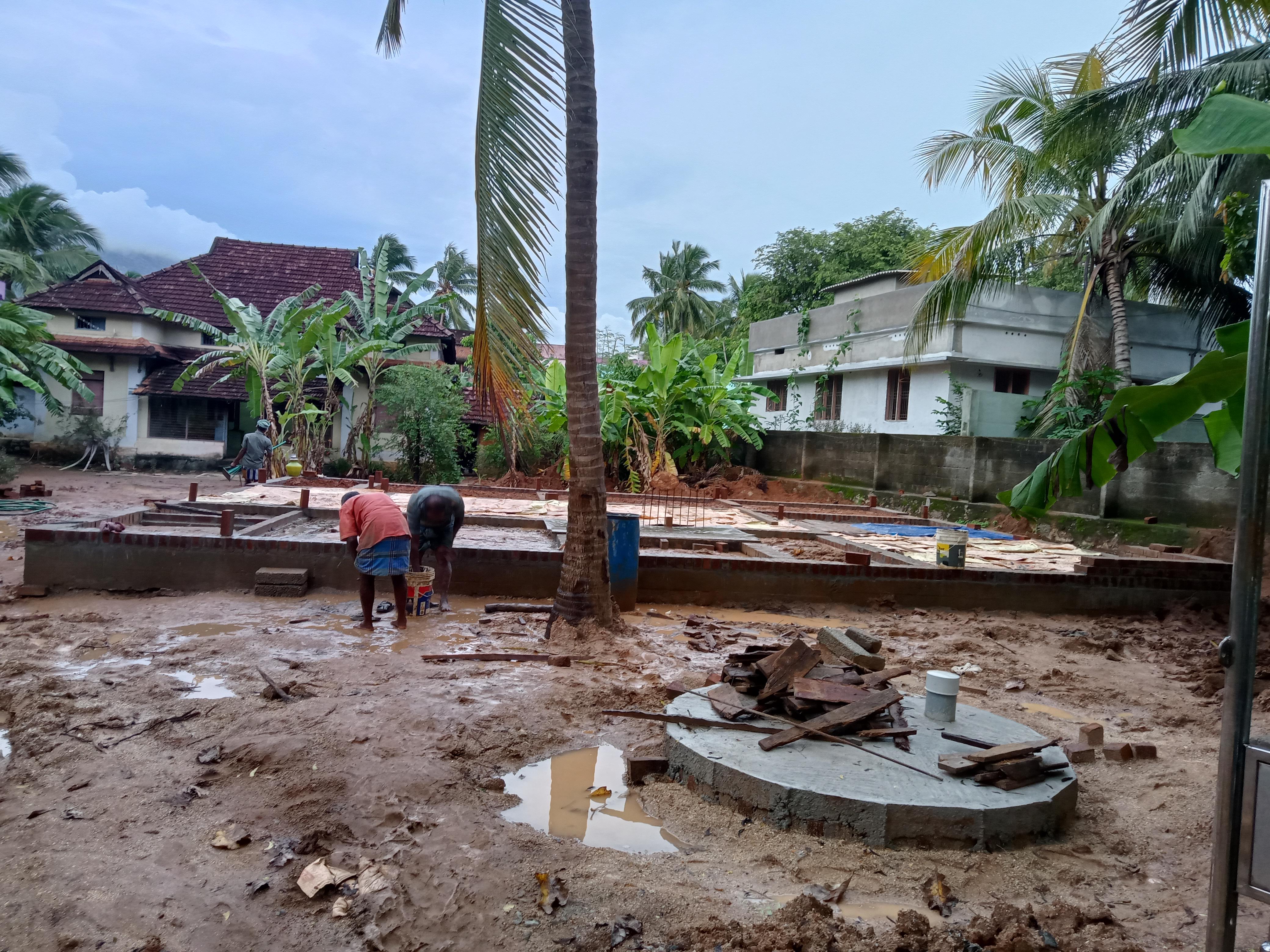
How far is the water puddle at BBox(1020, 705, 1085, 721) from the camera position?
582cm

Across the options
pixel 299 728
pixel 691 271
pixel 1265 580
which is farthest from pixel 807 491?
pixel 691 271

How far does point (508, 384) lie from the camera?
644 centimetres

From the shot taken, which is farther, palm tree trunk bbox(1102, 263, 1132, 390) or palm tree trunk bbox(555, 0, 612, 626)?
palm tree trunk bbox(1102, 263, 1132, 390)

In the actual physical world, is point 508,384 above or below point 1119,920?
above

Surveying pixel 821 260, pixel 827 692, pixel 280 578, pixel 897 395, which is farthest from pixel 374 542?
pixel 821 260

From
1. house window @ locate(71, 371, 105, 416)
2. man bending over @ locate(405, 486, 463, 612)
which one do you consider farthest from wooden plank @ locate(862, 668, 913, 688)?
house window @ locate(71, 371, 105, 416)

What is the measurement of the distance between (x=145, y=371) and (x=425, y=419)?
10024 mm

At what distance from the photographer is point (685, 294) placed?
168 feet

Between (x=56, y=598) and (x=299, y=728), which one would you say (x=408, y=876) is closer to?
(x=299, y=728)

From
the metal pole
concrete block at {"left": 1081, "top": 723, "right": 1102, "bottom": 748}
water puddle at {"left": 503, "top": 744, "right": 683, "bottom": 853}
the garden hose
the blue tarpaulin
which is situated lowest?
water puddle at {"left": 503, "top": 744, "right": 683, "bottom": 853}

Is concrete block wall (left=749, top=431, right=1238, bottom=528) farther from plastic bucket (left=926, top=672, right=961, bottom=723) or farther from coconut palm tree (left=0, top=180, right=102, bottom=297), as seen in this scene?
coconut palm tree (left=0, top=180, right=102, bottom=297)

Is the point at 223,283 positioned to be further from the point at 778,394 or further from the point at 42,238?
the point at 42,238

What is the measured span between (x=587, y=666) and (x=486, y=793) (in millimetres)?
2316

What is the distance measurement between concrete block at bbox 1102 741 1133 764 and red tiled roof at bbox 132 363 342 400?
22444 millimetres
